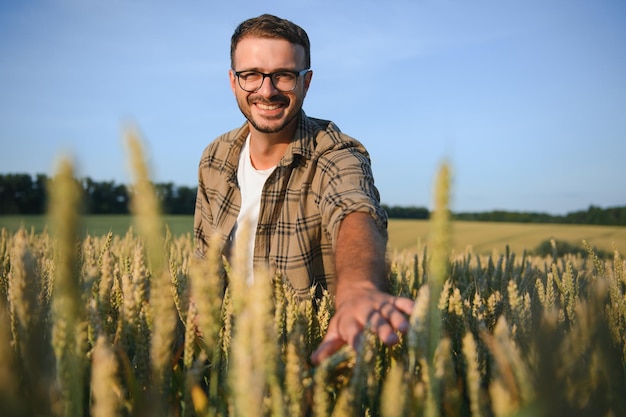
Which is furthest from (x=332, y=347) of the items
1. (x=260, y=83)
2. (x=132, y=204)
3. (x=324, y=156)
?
(x=260, y=83)

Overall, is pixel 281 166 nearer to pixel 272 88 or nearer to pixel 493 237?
pixel 272 88

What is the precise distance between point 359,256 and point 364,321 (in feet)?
1.36

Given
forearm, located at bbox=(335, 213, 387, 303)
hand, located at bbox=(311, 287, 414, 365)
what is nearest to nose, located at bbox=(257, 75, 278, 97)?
forearm, located at bbox=(335, 213, 387, 303)

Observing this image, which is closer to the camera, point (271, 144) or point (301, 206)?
point (301, 206)

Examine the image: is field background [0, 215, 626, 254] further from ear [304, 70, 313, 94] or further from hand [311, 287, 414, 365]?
ear [304, 70, 313, 94]

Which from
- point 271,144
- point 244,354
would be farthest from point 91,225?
point 271,144

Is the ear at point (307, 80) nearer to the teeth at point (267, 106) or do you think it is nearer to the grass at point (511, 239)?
the teeth at point (267, 106)

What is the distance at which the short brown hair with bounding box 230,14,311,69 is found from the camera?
98.2 inches

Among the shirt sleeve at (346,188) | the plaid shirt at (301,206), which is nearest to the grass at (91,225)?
the plaid shirt at (301,206)

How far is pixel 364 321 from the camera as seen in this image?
0.88m

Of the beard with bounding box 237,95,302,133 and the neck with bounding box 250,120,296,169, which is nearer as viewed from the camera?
the beard with bounding box 237,95,302,133

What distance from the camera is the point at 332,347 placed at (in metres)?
0.88

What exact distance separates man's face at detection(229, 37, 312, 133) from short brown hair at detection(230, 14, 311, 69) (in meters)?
0.04

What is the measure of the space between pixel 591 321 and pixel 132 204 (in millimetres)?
577
